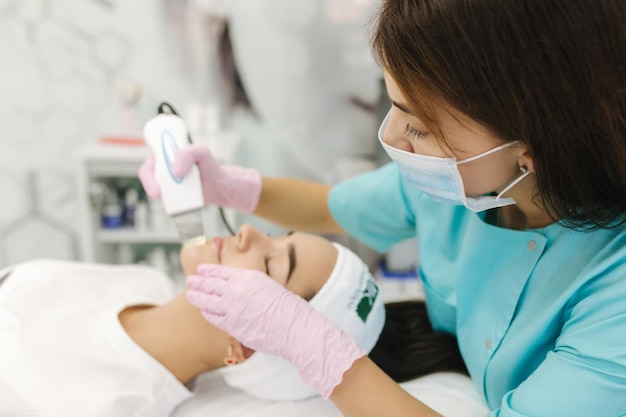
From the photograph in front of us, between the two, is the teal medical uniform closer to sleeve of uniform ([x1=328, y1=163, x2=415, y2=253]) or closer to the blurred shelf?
sleeve of uniform ([x1=328, y1=163, x2=415, y2=253])

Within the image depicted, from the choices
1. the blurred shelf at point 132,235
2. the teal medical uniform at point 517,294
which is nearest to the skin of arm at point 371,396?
the teal medical uniform at point 517,294

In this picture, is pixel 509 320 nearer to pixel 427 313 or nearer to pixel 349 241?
pixel 427 313

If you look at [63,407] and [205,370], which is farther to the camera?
[205,370]

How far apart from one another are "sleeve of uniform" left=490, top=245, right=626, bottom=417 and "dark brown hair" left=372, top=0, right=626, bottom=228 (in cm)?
11

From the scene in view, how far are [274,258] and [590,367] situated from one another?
0.65 metres

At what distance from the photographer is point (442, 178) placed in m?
1.03

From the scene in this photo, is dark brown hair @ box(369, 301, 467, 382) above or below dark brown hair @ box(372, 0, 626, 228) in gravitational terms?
below

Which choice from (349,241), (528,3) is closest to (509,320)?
(528,3)

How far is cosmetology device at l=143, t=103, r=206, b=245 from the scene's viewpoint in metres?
1.23

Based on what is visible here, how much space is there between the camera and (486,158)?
0.96 metres

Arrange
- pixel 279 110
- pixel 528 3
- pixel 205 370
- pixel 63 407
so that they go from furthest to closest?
pixel 279 110 → pixel 205 370 → pixel 63 407 → pixel 528 3

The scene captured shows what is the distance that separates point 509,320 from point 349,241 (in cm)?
170

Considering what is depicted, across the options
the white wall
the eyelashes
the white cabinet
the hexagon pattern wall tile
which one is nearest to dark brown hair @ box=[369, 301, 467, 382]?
the eyelashes

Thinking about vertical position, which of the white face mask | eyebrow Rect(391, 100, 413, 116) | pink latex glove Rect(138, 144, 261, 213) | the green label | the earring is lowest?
the earring
